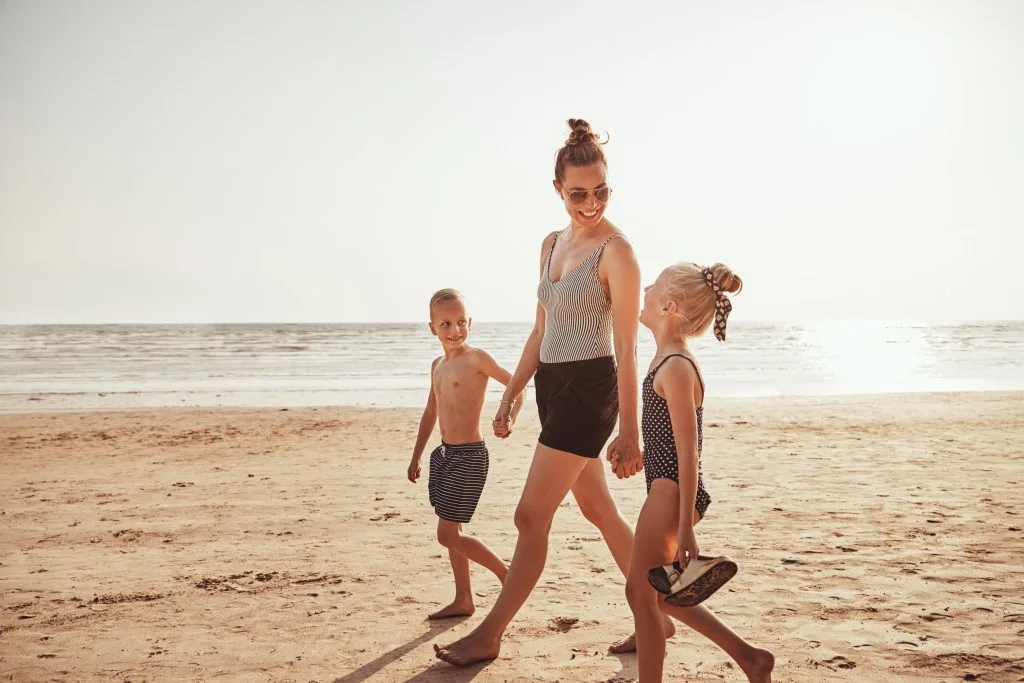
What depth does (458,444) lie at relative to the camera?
3.95m

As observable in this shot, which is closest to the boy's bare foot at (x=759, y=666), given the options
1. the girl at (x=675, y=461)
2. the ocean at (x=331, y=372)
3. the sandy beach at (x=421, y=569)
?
the girl at (x=675, y=461)

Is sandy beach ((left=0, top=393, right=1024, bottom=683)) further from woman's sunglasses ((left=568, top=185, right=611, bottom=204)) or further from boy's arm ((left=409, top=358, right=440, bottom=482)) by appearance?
woman's sunglasses ((left=568, top=185, right=611, bottom=204))

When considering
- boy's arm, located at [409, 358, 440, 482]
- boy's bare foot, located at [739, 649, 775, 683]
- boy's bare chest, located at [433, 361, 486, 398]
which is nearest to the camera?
boy's bare foot, located at [739, 649, 775, 683]

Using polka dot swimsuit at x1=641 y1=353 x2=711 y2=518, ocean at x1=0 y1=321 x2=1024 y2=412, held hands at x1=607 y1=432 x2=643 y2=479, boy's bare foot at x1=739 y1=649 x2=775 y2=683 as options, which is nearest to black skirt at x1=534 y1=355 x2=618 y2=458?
held hands at x1=607 y1=432 x2=643 y2=479

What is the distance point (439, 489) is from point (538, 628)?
2.92ft

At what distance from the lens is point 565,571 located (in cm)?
481

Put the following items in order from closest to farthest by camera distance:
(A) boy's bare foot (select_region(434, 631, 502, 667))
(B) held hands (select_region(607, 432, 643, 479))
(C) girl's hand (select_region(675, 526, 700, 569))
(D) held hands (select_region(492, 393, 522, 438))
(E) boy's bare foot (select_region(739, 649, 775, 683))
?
1. (C) girl's hand (select_region(675, 526, 700, 569))
2. (E) boy's bare foot (select_region(739, 649, 775, 683))
3. (B) held hands (select_region(607, 432, 643, 479))
4. (A) boy's bare foot (select_region(434, 631, 502, 667))
5. (D) held hands (select_region(492, 393, 522, 438))

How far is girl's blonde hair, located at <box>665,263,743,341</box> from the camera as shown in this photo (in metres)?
2.70

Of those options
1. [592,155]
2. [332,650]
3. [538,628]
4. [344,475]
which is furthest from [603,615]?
[344,475]

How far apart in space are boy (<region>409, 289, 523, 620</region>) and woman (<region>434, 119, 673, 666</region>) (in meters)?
0.63

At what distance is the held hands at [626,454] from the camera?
2785 millimetres

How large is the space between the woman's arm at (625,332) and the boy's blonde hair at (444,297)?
4.00ft

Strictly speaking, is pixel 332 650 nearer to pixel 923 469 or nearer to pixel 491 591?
pixel 491 591

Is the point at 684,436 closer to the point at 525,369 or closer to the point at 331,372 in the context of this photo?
the point at 525,369
